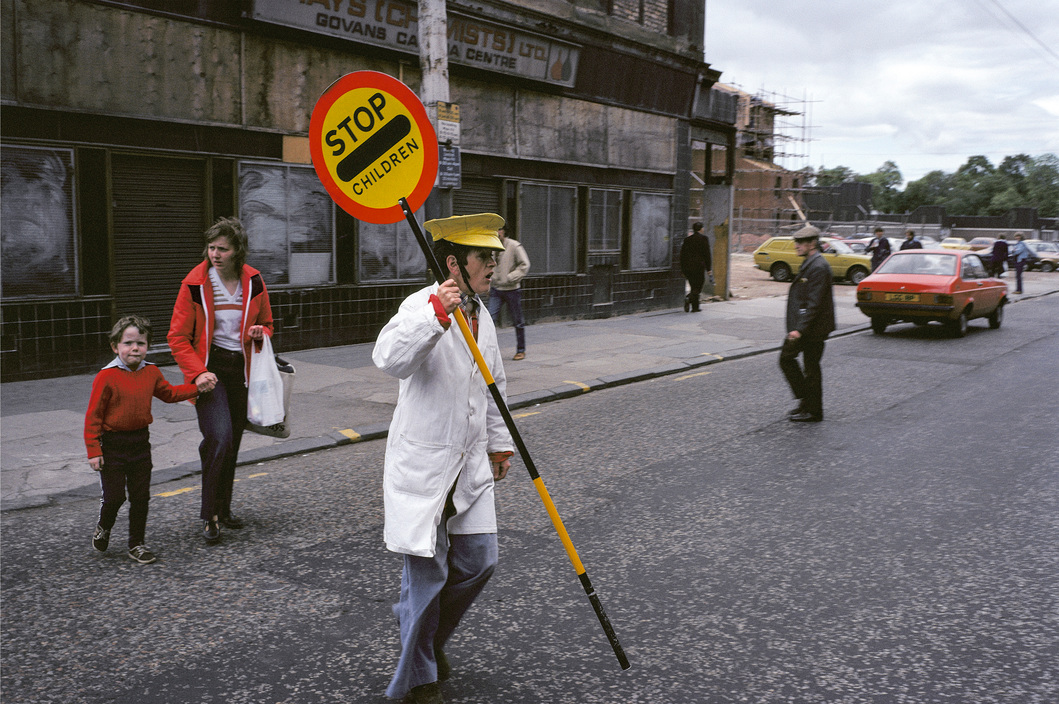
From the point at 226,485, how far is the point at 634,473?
9.61 ft

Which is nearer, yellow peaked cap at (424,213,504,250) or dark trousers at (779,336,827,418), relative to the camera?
yellow peaked cap at (424,213,504,250)

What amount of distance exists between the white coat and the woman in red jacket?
86.1 inches

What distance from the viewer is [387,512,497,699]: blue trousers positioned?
3.24m

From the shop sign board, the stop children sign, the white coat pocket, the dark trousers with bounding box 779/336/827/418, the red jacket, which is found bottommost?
the dark trousers with bounding box 779/336/827/418

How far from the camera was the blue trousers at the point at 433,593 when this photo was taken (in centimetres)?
324

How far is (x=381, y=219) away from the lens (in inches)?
134

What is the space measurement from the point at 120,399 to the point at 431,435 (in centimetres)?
237

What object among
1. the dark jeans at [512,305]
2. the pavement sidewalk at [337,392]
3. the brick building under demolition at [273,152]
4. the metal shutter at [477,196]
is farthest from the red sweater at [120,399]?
the metal shutter at [477,196]

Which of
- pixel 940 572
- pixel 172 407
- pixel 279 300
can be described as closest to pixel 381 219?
pixel 940 572

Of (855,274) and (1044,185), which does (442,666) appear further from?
(1044,185)

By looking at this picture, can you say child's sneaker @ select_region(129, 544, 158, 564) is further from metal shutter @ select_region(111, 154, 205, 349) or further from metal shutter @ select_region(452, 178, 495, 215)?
metal shutter @ select_region(452, 178, 495, 215)

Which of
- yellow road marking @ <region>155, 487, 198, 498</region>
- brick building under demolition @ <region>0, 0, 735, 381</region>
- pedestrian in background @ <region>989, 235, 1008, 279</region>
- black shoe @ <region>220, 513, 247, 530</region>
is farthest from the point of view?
pedestrian in background @ <region>989, 235, 1008, 279</region>

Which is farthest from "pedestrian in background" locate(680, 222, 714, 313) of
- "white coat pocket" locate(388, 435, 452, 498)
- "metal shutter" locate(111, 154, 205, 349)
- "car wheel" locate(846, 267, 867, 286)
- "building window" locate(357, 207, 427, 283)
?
"white coat pocket" locate(388, 435, 452, 498)

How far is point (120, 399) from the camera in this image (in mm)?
4746
